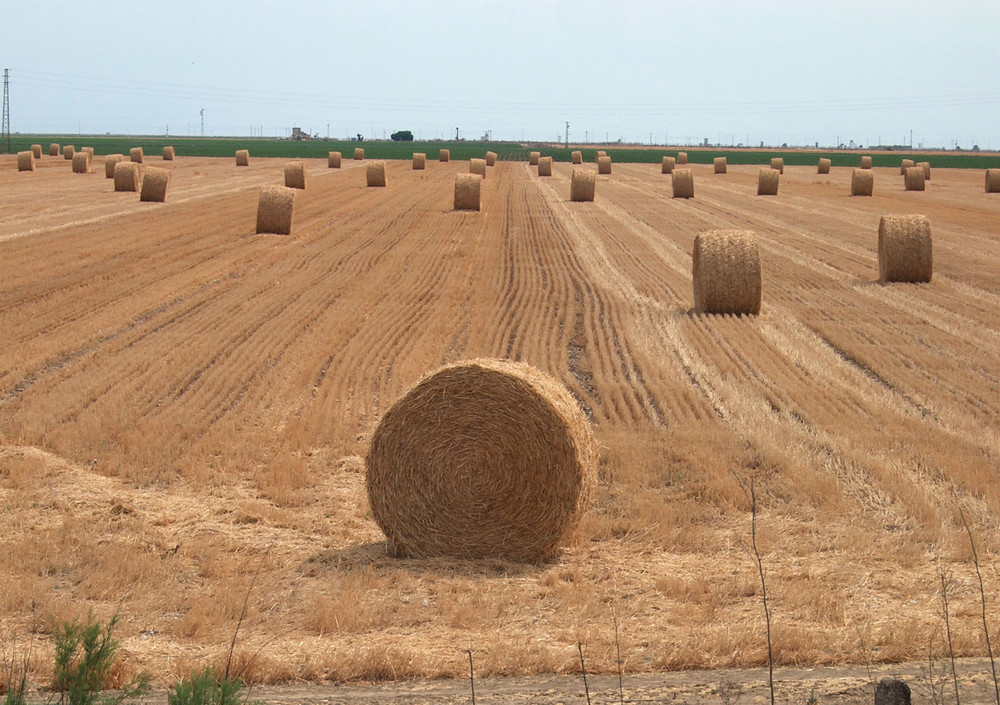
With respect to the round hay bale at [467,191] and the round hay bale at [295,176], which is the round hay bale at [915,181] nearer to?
the round hay bale at [467,191]

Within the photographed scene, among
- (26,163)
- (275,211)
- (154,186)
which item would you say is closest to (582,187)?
(275,211)

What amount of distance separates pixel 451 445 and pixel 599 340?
709 cm

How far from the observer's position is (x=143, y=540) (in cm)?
732

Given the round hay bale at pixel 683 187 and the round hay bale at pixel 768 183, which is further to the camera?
the round hay bale at pixel 768 183

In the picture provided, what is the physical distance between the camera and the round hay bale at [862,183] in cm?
3909

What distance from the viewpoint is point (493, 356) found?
42.4 ft

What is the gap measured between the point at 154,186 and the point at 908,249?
74.9 feet

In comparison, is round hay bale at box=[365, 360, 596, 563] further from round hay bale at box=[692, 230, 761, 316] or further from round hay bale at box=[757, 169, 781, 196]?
round hay bale at box=[757, 169, 781, 196]

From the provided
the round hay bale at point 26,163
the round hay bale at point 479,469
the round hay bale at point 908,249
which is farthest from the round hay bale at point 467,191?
the round hay bale at point 26,163

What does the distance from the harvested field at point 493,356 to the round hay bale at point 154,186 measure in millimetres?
10684

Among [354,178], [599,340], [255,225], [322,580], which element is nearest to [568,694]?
[322,580]

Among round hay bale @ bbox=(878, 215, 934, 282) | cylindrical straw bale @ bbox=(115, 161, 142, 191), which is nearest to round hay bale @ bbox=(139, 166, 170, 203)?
cylindrical straw bale @ bbox=(115, 161, 142, 191)

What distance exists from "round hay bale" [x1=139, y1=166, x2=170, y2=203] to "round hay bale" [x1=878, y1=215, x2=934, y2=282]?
22.4m

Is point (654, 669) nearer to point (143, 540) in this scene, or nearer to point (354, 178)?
point (143, 540)
